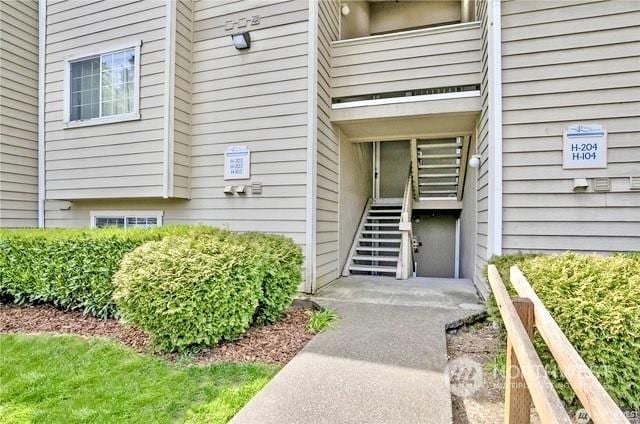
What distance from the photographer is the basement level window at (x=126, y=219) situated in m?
5.99

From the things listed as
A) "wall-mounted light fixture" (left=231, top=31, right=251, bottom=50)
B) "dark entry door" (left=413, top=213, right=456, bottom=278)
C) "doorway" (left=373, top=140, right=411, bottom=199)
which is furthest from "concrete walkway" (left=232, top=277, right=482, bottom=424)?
"doorway" (left=373, top=140, right=411, bottom=199)

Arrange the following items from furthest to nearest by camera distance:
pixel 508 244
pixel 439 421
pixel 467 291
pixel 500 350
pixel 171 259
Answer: pixel 467 291
pixel 508 244
pixel 171 259
pixel 500 350
pixel 439 421

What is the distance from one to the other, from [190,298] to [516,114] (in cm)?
397

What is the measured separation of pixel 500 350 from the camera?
287cm

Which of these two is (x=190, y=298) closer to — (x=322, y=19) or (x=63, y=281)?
(x=63, y=281)

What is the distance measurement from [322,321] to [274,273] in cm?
73

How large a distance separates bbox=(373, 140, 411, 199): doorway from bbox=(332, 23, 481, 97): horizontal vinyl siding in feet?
12.6

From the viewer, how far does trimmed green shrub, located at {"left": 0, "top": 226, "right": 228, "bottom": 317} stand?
4.08 metres

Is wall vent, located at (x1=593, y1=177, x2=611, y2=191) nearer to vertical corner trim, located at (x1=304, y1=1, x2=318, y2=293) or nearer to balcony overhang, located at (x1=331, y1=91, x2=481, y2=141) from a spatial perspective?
balcony overhang, located at (x1=331, y1=91, x2=481, y2=141)

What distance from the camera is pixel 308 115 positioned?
503 centimetres


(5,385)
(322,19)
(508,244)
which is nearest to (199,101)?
(322,19)
